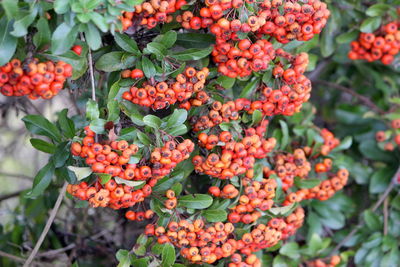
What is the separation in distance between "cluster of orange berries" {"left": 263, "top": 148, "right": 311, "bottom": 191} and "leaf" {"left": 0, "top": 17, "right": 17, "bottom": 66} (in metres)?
1.40

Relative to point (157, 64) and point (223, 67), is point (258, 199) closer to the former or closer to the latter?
point (223, 67)

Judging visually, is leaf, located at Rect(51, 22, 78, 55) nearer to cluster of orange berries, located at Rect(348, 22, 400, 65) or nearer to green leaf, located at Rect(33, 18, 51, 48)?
green leaf, located at Rect(33, 18, 51, 48)

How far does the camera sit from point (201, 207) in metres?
2.33

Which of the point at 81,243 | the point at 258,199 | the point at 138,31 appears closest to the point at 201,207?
the point at 258,199

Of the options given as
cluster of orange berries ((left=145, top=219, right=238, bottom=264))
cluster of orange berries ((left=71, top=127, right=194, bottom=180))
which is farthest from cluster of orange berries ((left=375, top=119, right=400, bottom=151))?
cluster of orange berries ((left=71, top=127, right=194, bottom=180))

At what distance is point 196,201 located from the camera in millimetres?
2338

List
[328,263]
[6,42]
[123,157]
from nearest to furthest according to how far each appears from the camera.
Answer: [6,42], [123,157], [328,263]

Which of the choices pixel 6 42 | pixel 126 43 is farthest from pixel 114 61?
pixel 6 42

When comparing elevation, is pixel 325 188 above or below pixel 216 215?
below

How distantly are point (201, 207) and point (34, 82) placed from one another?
0.96 m

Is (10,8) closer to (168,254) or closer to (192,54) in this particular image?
(192,54)

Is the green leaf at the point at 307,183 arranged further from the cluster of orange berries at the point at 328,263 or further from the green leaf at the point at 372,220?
the green leaf at the point at 372,220

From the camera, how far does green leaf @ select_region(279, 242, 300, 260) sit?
9.57ft

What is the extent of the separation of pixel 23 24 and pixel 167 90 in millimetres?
617
